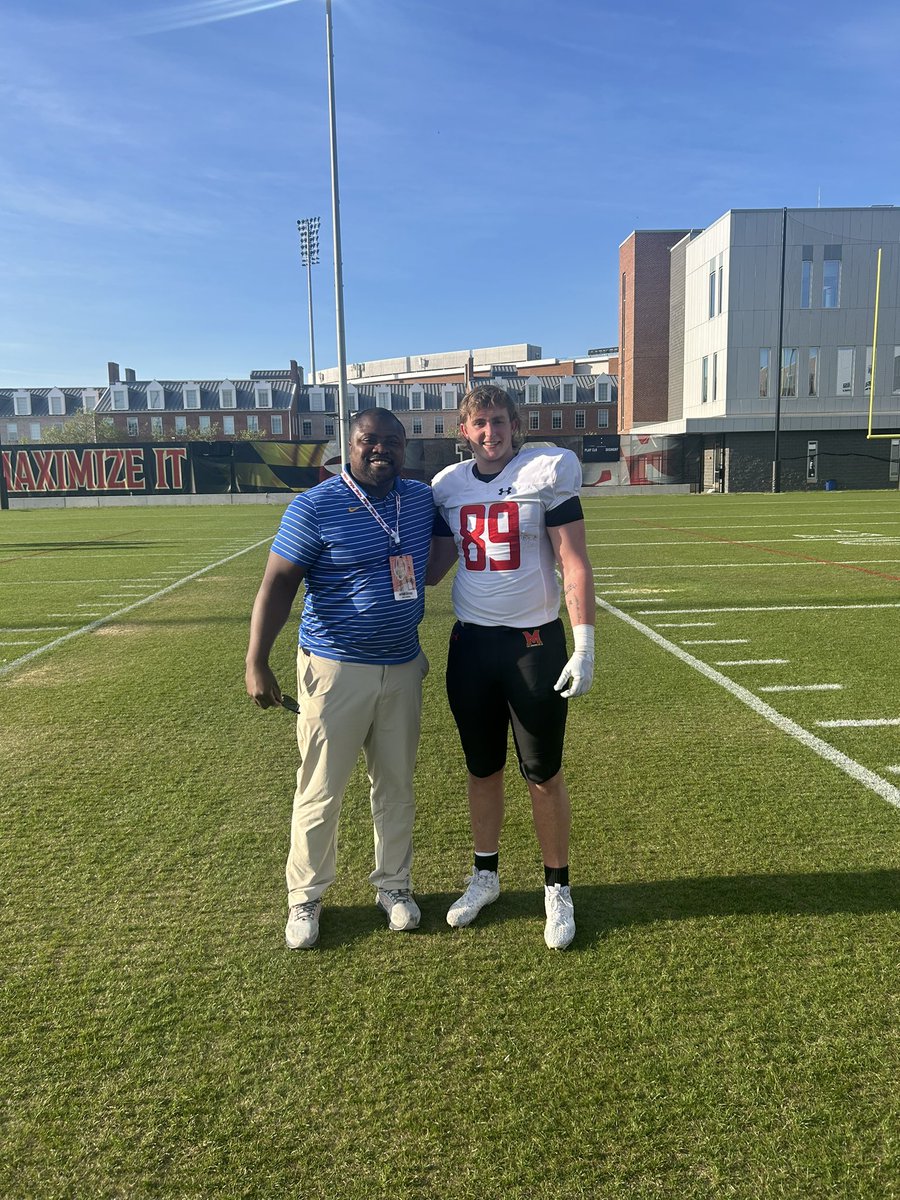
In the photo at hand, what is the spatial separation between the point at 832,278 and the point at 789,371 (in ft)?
13.3

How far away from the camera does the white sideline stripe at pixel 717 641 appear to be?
6.73 m

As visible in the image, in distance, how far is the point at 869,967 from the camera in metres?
2.42

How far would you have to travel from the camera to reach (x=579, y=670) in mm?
2570

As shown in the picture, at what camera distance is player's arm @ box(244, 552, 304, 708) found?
8.57ft

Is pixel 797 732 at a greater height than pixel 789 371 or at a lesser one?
lesser

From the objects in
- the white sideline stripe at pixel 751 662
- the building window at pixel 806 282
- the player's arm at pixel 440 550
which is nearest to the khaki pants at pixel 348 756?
the player's arm at pixel 440 550

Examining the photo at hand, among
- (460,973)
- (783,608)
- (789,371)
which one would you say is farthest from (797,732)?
(789,371)

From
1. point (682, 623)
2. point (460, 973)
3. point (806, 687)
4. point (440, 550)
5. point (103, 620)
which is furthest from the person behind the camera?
point (103, 620)

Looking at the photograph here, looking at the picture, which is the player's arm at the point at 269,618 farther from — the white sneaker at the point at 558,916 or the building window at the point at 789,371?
the building window at the point at 789,371

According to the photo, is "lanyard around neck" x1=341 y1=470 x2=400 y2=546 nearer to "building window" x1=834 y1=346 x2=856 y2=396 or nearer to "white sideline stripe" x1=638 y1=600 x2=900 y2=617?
"white sideline stripe" x1=638 y1=600 x2=900 y2=617

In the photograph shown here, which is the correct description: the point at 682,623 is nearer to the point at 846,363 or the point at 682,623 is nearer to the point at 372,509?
the point at 372,509

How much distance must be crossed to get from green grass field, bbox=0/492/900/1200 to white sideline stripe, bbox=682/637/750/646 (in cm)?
136

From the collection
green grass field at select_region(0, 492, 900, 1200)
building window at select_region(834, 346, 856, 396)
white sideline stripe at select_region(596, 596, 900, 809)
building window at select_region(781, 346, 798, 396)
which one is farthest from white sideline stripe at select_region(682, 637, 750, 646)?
building window at select_region(834, 346, 856, 396)

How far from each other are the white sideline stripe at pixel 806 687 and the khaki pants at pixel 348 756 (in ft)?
11.0
